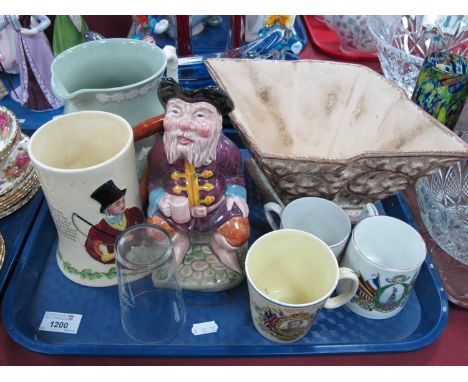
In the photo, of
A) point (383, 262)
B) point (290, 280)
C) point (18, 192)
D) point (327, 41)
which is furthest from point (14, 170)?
point (327, 41)

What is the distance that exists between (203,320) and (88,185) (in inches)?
9.0

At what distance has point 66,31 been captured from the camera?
3.06 ft

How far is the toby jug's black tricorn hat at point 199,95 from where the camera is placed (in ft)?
1.70

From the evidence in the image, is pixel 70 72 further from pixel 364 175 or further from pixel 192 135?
pixel 364 175

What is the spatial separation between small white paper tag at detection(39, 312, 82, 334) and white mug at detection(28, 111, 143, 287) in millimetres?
48

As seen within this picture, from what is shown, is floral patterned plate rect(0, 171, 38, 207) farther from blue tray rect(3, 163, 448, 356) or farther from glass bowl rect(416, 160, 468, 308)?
glass bowl rect(416, 160, 468, 308)

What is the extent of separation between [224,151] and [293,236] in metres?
0.14

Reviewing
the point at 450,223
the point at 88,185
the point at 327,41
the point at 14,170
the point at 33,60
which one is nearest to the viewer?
the point at 88,185

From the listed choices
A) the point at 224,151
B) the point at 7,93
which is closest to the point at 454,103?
the point at 224,151

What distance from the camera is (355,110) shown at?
0.74 metres

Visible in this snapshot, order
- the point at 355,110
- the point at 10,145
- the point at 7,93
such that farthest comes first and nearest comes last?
1. the point at 7,93
2. the point at 355,110
3. the point at 10,145

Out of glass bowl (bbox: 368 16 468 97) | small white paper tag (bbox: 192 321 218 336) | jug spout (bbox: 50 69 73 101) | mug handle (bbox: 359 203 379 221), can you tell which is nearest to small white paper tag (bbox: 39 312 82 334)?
small white paper tag (bbox: 192 321 218 336)

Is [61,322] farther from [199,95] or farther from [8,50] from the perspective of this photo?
[8,50]

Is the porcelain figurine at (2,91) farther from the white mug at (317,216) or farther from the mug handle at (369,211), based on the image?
the mug handle at (369,211)
